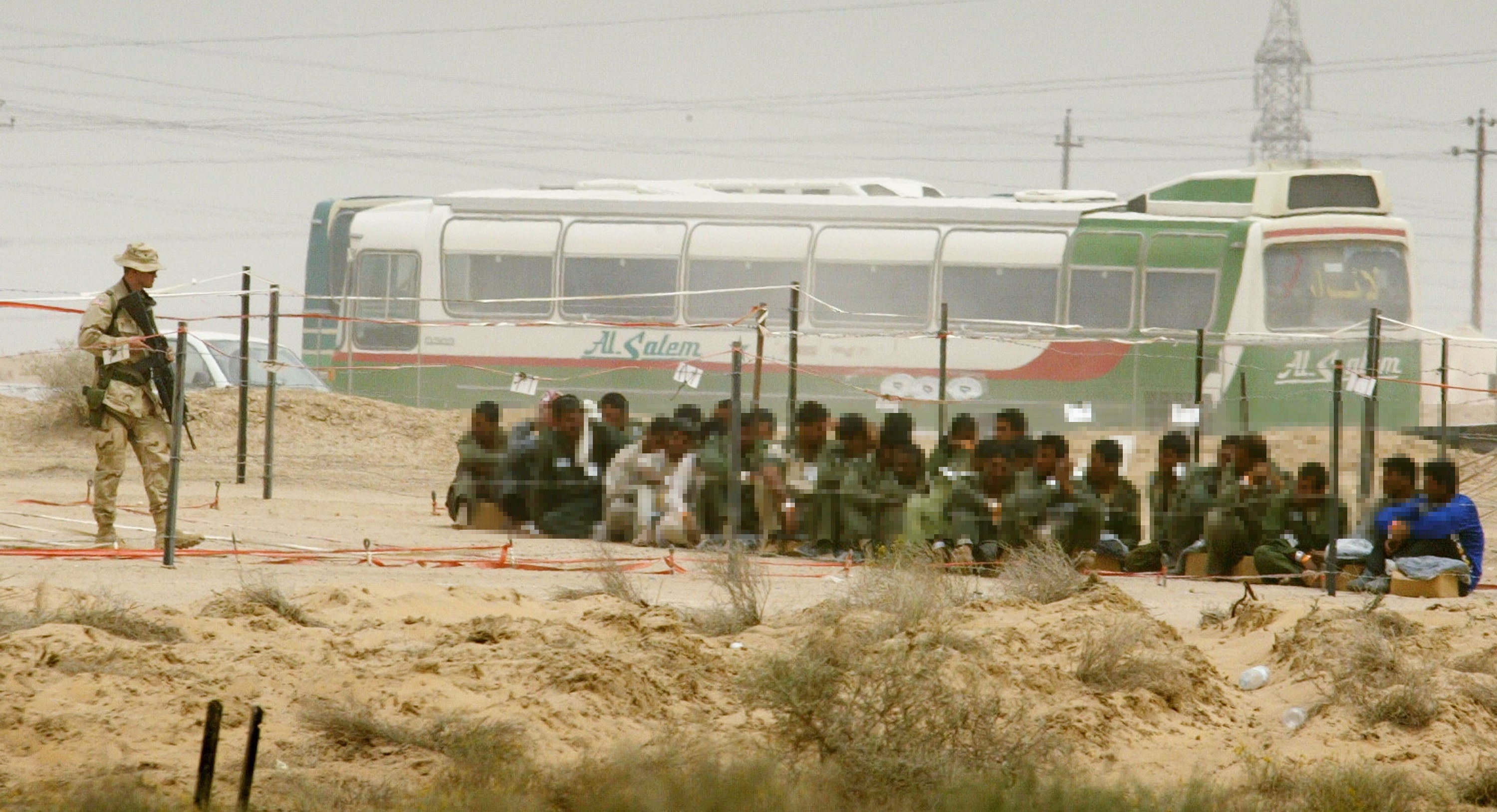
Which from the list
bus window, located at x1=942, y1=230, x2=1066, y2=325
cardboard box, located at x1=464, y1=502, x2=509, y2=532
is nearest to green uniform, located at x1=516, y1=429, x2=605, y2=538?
cardboard box, located at x1=464, y1=502, x2=509, y2=532

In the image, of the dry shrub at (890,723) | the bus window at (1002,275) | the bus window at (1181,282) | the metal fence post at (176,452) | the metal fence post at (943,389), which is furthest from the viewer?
the bus window at (1002,275)

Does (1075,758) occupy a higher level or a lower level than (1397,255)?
lower

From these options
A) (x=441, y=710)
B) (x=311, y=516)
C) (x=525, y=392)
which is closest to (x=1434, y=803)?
(x=441, y=710)

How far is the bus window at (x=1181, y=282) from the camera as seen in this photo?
872 inches

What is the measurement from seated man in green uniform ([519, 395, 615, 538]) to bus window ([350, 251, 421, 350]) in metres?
9.46

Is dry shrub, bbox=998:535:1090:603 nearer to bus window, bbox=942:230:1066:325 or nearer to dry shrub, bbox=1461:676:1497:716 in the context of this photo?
dry shrub, bbox=1461:676:1497:716

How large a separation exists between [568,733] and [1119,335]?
51.6 feet

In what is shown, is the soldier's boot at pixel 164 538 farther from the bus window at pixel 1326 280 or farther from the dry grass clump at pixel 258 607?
the bus window at pixel 1326 280

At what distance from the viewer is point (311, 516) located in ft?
50.7

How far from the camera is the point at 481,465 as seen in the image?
1465 centimetres

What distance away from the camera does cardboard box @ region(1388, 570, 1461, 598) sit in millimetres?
11648

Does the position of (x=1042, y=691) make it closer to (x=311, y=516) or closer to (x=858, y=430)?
(x=858, y=430)

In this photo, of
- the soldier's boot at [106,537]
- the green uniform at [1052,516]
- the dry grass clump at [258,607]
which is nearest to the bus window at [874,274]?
the green uniform at [1052,516]

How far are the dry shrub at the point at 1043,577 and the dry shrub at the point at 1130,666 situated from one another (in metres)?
1.67
